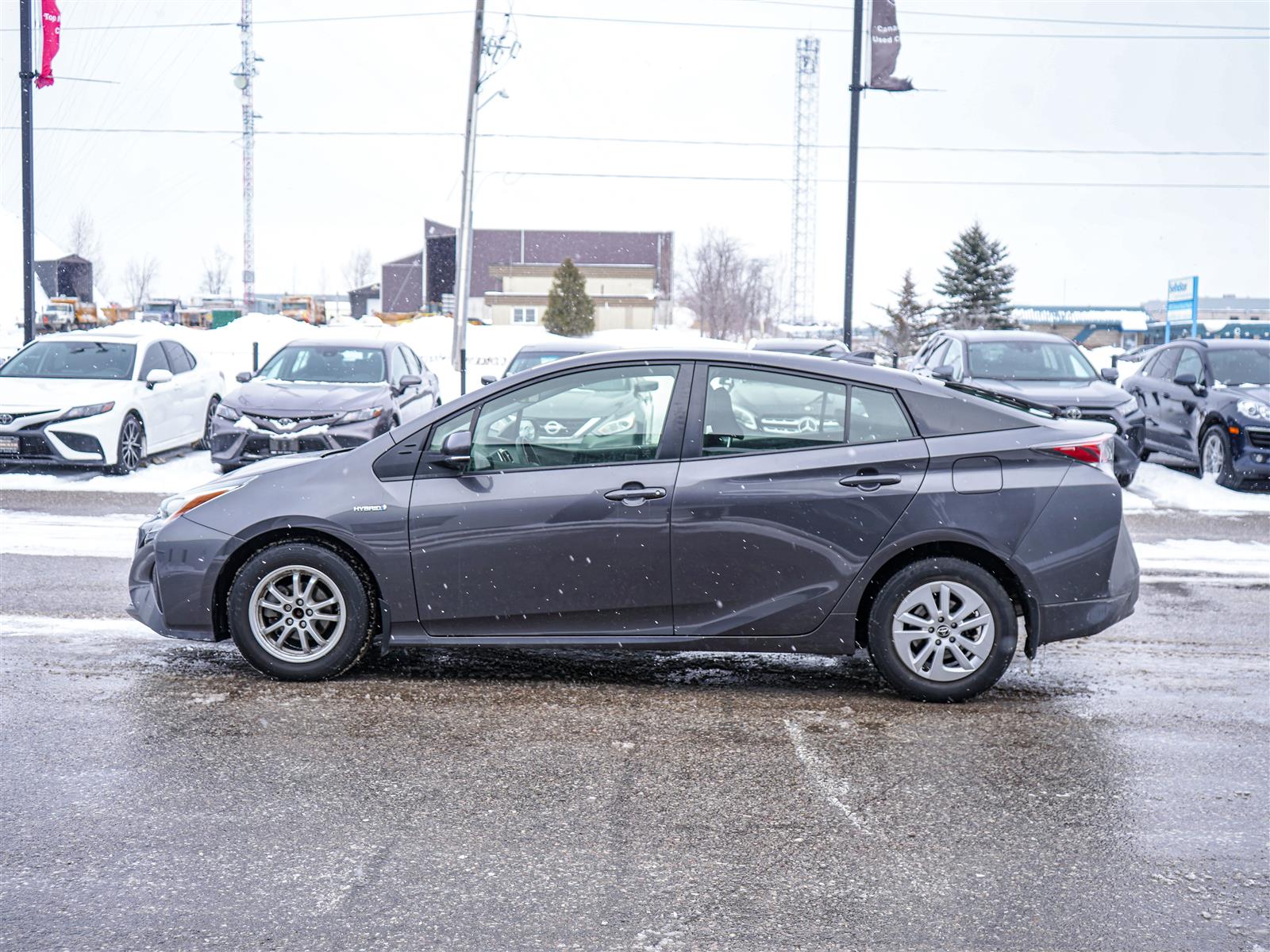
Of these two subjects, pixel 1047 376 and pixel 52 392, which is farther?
pixel 1047 376

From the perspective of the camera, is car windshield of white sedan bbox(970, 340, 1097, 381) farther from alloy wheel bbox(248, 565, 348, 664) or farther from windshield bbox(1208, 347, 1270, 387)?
alloy wheel bbox(248, 565, 348, 664)

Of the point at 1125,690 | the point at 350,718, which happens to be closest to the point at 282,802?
the point at 350,718

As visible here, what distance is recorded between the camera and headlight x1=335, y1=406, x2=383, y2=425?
13.0 m

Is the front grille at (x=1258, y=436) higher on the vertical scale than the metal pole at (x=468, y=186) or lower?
lower

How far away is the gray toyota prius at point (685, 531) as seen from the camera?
5496 mm

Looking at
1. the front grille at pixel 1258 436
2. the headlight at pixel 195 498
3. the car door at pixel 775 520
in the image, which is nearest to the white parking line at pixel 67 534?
the headlight at pixel 195 498

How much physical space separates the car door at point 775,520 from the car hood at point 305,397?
835 centimetres

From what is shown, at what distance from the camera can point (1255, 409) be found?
13.7m

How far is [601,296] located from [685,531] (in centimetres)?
8081

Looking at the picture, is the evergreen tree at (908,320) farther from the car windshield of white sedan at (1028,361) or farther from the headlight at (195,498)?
the headlight at (195,498)

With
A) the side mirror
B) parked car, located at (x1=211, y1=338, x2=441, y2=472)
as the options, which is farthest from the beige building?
the side mirror

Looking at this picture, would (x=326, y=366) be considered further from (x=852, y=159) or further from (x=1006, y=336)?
(x=852, y=159)

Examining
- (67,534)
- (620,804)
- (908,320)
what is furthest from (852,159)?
(908,320)

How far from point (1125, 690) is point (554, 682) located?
274 centimetres
